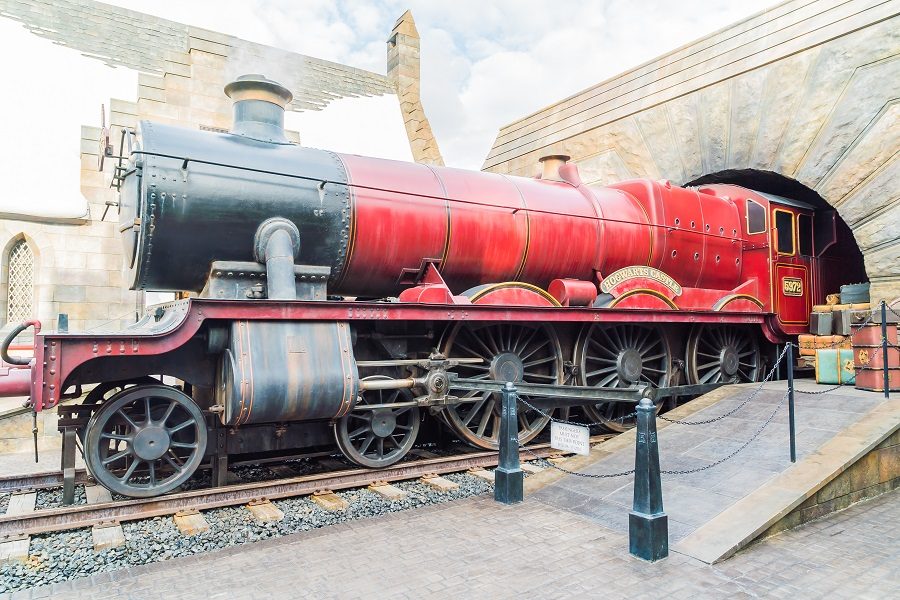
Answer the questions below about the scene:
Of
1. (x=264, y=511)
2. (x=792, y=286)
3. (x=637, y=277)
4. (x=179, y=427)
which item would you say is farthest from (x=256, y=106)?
(x=792, y=286)

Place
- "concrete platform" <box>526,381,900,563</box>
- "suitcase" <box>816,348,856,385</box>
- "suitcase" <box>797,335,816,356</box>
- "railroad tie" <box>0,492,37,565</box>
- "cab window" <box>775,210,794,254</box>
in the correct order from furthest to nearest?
"cab window" <box>775,210,794,254</box>, "suitcase" <box>797,335,816,356</box>, "suitcase" <box>816,348,856,385</box>, "concrete platform" <box>526,381,900,563</box>, "railroad tie" <box>0,492,37,565</box>

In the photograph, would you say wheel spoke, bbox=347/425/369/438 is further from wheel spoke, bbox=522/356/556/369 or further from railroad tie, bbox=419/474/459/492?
wheel spoke, bbox=522/356/556/369

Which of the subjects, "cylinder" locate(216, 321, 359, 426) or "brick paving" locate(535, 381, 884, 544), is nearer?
"brick paving" locate(535, 381, 884, 544)

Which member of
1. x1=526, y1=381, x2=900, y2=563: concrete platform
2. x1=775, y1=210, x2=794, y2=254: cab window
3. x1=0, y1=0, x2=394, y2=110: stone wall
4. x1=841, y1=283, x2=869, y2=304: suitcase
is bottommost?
x1=526, y1=381, x2=900, y2=563: concrete platform

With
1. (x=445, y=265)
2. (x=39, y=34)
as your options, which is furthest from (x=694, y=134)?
(x=39, y=34)

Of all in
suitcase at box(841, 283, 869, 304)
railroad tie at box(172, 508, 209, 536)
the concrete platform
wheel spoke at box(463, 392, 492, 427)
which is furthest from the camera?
suitcase at box(841, 283, 869, 304)

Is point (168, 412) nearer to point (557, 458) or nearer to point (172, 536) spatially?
point (172, 536)

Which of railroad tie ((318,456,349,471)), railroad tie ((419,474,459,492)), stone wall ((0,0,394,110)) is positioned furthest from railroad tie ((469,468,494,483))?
stone wall ((0,0,394,110))

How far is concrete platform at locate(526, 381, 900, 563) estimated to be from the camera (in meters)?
3.96

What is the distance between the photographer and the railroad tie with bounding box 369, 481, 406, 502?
4.87 meters

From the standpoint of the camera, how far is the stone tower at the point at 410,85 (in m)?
16.2

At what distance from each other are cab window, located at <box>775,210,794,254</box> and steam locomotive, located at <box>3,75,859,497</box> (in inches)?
42.6

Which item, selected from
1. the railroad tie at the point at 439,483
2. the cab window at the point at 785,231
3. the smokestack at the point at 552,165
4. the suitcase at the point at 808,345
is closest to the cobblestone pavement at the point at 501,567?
the railroad tie at the point at 439,483

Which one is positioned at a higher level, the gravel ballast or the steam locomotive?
the steam locomotive
